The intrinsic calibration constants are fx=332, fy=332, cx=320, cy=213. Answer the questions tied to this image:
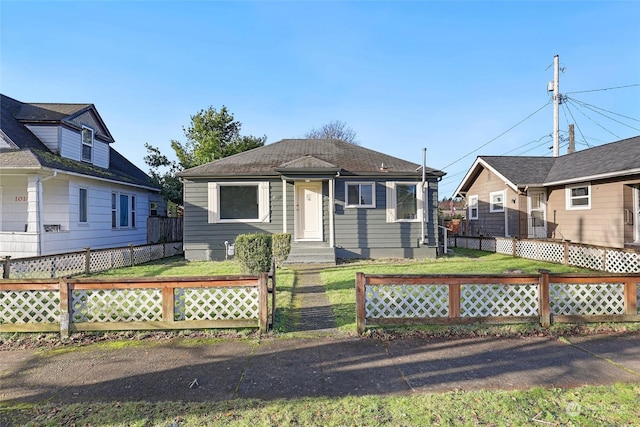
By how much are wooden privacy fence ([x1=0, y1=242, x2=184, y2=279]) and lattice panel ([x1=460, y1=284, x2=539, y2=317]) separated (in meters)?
9.17

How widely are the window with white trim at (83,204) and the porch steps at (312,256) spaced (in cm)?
763

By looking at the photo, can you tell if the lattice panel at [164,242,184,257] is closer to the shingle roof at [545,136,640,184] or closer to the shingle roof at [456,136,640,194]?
the shingle roof at [456,136,640,194]

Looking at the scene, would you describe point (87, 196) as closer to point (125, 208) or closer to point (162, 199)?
point (125, 208)

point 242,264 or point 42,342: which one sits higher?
point 242,264

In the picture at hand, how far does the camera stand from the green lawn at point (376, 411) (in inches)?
108

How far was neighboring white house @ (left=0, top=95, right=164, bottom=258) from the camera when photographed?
1000 centimetres

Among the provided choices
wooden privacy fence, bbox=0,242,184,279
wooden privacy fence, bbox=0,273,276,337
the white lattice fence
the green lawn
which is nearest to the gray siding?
wooden privacy fence, bbox=0,242,184,279

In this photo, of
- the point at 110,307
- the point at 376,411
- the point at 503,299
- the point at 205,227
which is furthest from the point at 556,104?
the point at 110,307

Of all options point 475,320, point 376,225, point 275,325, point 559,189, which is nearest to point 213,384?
point 275,325

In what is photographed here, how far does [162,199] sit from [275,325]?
1573cm

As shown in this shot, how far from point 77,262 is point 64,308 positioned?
585 cm

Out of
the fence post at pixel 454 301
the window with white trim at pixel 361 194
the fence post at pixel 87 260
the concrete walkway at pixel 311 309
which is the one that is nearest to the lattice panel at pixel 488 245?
the window with white trim at pixel 361 194

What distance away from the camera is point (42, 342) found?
4590mm

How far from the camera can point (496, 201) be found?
1702 centimetres
